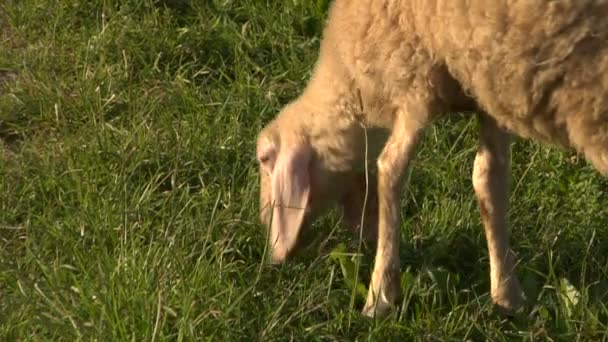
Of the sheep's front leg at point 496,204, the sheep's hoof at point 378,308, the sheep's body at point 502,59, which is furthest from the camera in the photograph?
the sheep's front leg at point 496,204

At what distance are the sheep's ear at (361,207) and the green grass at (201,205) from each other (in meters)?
0.06

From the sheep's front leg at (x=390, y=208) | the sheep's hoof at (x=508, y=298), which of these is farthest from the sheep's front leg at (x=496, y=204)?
the sheep's front leg at (x=390, y=208)

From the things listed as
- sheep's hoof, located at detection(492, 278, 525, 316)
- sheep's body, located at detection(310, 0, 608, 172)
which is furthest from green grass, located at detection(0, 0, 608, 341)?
sheep's body, located at detection(310, 0, 608, 172)

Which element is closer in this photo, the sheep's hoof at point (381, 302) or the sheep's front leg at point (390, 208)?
the sheep's hoof at point (381, 302)

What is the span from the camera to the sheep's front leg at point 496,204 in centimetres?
463

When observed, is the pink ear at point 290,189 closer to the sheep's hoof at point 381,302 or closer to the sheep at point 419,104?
the sheep at point 419,104

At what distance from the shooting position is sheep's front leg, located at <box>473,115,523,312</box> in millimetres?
4633

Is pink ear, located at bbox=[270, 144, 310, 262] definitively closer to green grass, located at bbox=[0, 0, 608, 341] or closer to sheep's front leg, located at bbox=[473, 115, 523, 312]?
green grass, located at bbox=[0, 0, 608, 341]

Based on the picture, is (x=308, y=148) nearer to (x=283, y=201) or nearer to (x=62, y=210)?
(x=283, y=201)

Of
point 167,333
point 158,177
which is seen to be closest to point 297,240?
point 158,177

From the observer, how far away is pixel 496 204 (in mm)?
4789

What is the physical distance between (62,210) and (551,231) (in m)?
1.72

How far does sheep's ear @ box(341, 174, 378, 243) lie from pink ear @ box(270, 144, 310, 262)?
0.20 metres

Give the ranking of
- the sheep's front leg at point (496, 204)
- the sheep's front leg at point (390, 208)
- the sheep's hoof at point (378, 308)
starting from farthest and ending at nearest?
the sheep's front leg at point (496, 204) → the sheep's front leg at point (390, 208) → the sheep's hoof at point (378, 308)
